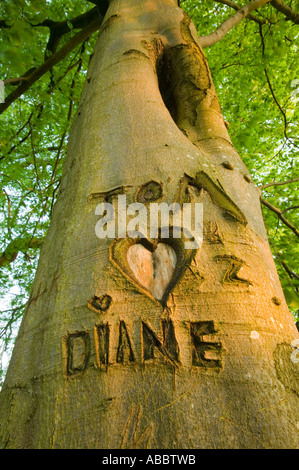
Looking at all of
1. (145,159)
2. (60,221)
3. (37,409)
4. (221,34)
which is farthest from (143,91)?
(221,34)

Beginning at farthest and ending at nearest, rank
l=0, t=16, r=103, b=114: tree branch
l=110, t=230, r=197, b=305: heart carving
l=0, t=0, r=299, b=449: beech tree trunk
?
l=0, t=16, r=103, b=114: tree branch < l=110, t=230, r=197, b=305: heart carving < l=0, t=0, r=299, b=449: beech tree trunk

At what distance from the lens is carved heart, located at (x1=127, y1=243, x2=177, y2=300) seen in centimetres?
100

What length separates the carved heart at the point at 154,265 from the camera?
1003mm

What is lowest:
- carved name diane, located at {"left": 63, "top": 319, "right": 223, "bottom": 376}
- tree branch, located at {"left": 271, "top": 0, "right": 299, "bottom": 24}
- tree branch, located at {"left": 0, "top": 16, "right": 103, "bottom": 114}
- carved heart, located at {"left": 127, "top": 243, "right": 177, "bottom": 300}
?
carved name diane, located at {"left": 63, "top": 319, "right": 223, "bottom": 376}

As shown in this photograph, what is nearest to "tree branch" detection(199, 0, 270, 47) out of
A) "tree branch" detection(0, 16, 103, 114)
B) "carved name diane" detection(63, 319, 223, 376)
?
"tree branch" detection(0, 16, 103, 114)

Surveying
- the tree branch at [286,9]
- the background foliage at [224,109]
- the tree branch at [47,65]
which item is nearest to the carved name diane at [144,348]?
the background foliage at [224,109]

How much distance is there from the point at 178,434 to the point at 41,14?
8.36ft

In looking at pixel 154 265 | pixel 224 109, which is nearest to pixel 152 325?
pixel 154 265

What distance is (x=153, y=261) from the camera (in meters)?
1.07

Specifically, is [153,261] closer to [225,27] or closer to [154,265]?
[154,265]

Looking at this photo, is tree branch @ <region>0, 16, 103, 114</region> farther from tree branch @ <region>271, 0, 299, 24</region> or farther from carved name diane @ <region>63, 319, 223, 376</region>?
carved name diane @ <region>63, 319, 223, 376</region>

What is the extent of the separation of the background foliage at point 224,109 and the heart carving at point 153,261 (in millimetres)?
1886

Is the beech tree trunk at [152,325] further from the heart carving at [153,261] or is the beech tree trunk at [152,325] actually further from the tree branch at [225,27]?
the tree branch at [225,27]

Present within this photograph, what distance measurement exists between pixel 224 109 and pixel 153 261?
229 inches
